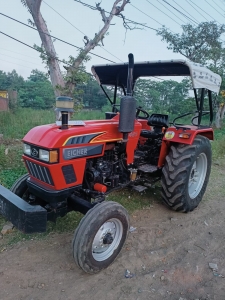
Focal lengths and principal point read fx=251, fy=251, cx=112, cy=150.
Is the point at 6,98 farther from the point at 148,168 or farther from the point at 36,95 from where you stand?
the point at 36,95

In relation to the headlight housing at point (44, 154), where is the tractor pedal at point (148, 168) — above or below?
below

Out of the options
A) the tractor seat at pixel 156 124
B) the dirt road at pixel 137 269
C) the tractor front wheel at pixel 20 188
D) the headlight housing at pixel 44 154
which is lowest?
the dirt road at pixel 137 269

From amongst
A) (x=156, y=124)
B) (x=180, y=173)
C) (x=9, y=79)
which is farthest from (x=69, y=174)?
(x=9, y=79)

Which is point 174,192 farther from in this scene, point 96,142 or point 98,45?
point 98,45

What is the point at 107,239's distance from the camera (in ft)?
7.90

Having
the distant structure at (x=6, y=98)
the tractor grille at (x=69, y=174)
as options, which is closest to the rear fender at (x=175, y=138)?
the tractor grille at (x=69, y=174)

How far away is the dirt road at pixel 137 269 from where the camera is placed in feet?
7.02

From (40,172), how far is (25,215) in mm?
457

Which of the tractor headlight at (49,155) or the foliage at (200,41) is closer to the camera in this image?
the tractor headlight at (49,155)

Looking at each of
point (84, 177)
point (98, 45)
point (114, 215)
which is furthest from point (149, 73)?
point (98, 45)

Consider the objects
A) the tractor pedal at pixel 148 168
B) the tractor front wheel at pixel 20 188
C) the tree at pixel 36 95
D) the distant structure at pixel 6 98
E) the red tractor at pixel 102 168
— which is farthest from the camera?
the tree at pixel 36 95

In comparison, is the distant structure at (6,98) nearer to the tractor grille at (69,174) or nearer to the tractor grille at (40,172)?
the tractor grille at (40,172)

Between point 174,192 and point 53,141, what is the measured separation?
1.83 meters

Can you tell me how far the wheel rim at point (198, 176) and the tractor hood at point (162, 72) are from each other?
1.06 metres
